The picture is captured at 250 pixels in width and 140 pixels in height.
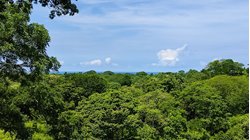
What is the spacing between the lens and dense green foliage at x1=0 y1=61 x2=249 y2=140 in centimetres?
2012

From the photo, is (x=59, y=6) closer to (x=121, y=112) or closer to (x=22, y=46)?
(x=22, y=46)

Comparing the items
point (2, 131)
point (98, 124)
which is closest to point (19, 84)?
point (2, 131)

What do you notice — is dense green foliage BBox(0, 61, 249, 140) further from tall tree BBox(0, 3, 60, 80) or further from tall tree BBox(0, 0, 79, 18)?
tall tree BBox(0, 0, 79, 18)

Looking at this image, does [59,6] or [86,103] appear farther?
[86,103]

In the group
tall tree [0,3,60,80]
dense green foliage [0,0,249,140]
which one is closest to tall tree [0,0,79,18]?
dense green foliage [0,0,249,140]

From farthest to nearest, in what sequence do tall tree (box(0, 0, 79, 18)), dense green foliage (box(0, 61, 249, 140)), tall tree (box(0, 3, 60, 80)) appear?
dense green foliage (box(0, 61, 249, 140))
tall tree (box(0, 3, 60, 80))
tall tree (box(0, 0, 79, 18))

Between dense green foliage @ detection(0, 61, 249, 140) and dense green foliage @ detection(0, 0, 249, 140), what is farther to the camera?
dense green foliage @ detection(0, 61, 249, 140)

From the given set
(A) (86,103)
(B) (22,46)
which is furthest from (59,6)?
(A) (86,103)

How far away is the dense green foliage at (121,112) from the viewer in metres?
20.1

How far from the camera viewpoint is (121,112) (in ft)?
109

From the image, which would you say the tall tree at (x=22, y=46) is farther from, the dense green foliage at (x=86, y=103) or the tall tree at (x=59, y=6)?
the tall tree at (x=59, y=6)

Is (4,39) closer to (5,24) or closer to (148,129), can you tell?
(5,24)

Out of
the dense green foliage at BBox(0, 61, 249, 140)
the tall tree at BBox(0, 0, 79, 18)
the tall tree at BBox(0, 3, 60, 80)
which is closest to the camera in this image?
the tall tree at BBox(0, 0, 79, 18)

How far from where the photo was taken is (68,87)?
5062 centimetres
